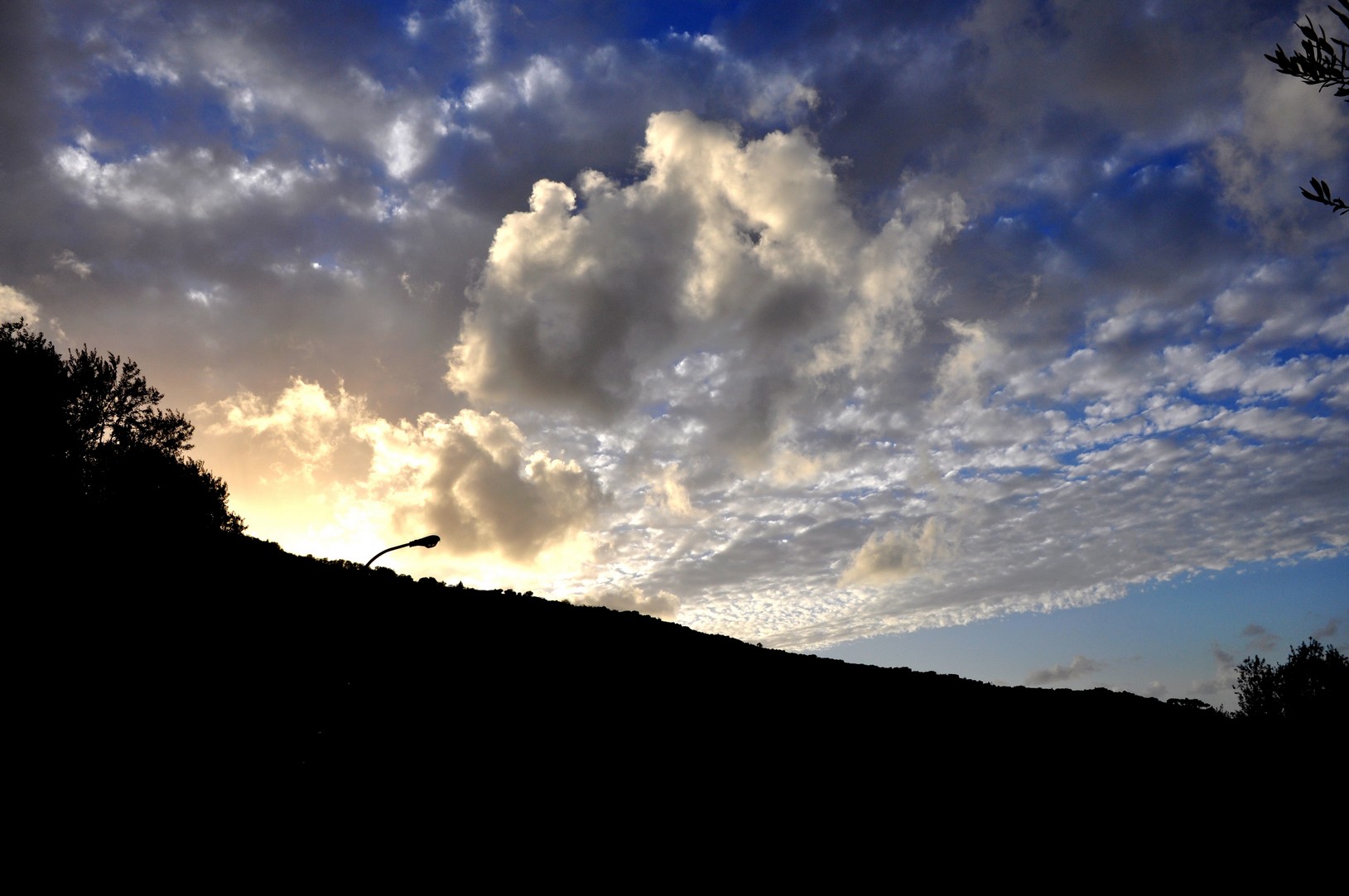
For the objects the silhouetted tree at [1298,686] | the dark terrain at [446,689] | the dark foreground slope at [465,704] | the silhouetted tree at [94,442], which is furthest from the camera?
the silhouetted tree at [1298,686]

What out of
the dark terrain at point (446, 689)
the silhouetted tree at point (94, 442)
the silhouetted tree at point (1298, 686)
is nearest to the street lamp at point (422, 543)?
the dark terrain at point (446, 689)

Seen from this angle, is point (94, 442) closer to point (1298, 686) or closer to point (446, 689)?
point (446, 689)

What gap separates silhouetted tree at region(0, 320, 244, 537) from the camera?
33.0 m

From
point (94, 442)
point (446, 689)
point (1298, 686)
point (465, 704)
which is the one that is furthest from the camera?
point (1298, 686)

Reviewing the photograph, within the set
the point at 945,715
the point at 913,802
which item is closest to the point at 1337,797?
the point at 945,715

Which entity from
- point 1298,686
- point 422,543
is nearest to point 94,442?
point 422,543

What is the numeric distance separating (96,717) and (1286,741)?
41.6 m

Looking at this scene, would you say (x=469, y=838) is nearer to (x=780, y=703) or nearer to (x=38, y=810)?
(x=38, y=810)

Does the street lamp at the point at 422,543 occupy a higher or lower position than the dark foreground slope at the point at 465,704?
higher

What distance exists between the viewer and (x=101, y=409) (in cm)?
3931

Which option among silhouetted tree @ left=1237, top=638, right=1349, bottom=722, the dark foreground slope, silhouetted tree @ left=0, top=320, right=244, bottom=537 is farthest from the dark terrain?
silhouetted tree @ left=1237, top=638, right=1349, bottom=722

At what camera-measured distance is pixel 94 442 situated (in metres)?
38.4

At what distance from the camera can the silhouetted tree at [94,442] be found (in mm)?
33000

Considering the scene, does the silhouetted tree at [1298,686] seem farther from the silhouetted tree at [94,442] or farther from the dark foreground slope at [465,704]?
the silhouetted tree at [94,442]
